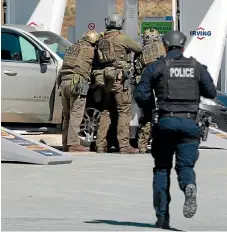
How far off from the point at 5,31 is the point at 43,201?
21.0 ft

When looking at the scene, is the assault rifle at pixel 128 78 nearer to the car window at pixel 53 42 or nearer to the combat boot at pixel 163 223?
the car window at pixel 53 42

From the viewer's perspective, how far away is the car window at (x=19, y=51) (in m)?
17.7

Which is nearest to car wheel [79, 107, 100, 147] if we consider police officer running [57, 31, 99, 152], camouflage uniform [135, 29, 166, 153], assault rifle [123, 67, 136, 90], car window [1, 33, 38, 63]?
police officer running [57, 31, 99, 152]

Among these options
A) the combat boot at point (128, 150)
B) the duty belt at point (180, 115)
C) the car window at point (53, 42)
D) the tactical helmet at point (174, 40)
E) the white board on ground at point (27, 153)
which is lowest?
the combat boot at point (128, 150)

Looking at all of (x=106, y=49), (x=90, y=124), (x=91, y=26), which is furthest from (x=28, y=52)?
(x=91, y=26)

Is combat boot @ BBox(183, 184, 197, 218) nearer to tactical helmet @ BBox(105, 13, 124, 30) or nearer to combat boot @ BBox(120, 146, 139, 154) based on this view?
tactical helmet @ BBox(105, 13, 124, 30)

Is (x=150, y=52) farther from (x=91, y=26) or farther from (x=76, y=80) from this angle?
(x=91, y=26)

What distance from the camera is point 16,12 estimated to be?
2259 cm

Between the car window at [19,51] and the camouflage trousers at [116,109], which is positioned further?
the car window at [19,51]

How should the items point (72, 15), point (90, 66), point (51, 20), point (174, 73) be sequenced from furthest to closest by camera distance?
1. point (72, 15)
2. point (51, 20)
3. point (90, 66)
4. point (174, 73)

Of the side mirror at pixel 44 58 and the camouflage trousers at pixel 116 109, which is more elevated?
the side mirror at pixel 44 58

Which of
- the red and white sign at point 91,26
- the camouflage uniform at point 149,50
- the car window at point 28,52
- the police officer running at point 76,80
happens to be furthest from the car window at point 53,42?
the red and white sign at point 91,26

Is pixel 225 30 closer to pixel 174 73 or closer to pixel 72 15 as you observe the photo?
pixel 174 73

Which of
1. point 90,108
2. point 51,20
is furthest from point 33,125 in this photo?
point 51,20
